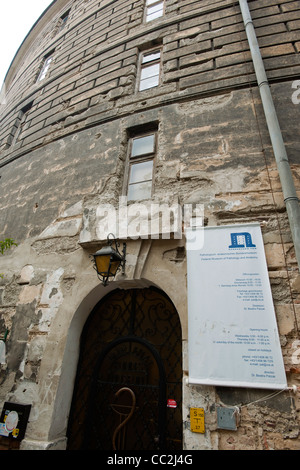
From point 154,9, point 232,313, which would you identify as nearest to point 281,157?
point 232,313

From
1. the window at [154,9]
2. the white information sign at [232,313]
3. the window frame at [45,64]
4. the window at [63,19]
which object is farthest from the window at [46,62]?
the white information sign at [232,313]

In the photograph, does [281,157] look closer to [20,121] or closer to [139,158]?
[139,158]

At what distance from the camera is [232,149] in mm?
2920

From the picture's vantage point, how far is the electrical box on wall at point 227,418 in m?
1.87

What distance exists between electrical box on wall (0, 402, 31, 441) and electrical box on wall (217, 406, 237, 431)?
1.94 meters

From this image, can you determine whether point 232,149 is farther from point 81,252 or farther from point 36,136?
point 36,136

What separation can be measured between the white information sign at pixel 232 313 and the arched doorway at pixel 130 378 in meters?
0.56

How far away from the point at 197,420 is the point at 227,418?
0.78 ft

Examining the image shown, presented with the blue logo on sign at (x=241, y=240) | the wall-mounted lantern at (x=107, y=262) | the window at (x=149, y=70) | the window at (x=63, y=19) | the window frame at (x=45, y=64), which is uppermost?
the window at (x=63, y=19)

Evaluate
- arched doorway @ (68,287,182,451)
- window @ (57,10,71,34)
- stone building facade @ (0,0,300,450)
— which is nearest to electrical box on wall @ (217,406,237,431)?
stone building facade @ (0,0,300,450)

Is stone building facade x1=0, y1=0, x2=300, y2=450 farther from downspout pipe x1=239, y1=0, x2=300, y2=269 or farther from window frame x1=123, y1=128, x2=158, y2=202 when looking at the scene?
downspout pipe x1=239, y1=0, x2=300, y2=269

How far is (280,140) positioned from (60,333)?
10.5 feet

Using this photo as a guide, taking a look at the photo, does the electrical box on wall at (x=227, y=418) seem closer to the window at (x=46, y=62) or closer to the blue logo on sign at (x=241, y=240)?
the blue logo on sign at (x=241, y=240)
